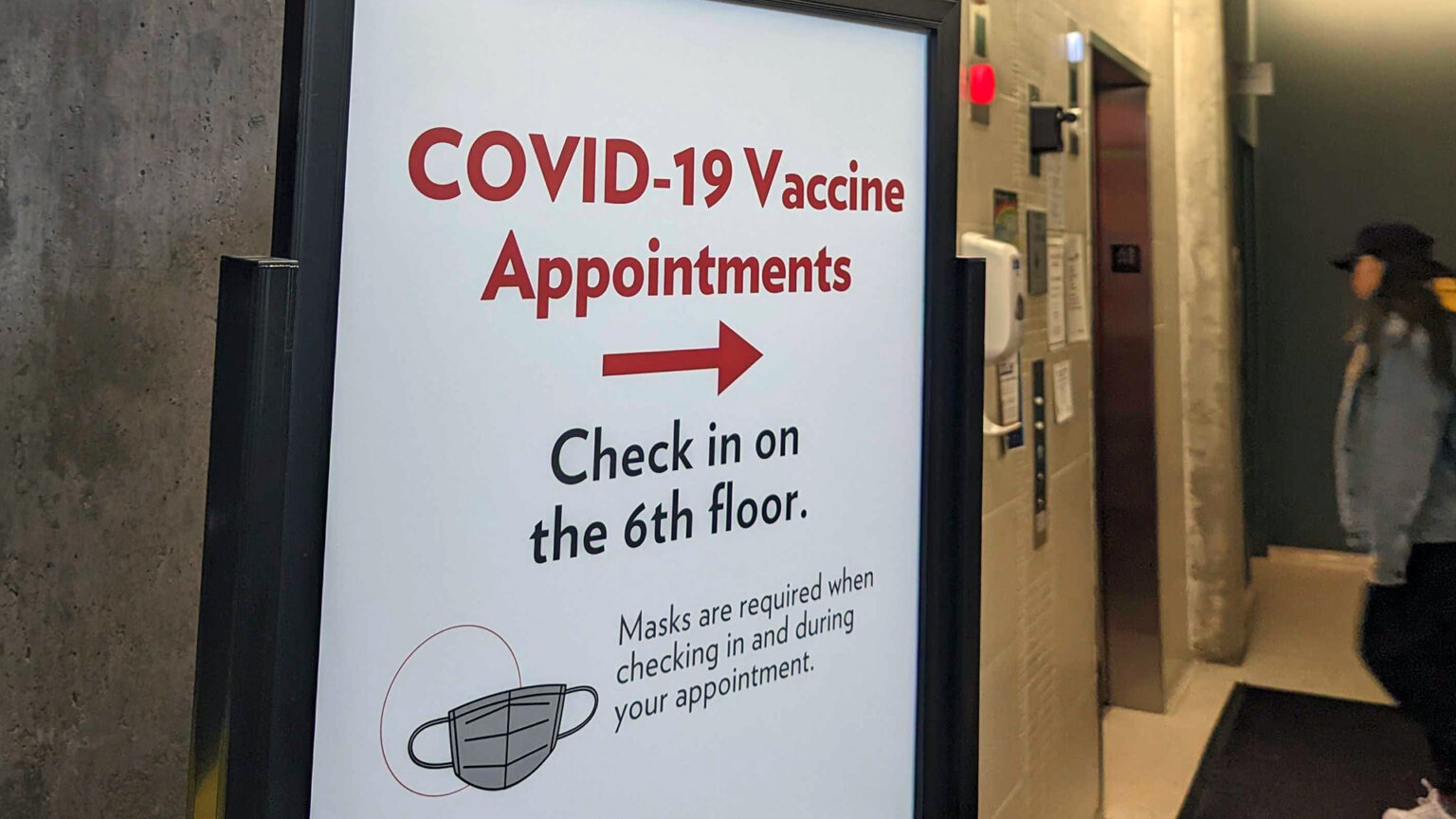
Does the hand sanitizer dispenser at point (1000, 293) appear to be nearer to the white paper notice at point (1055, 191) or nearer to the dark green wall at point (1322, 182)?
the white paper notice at point (1055, 191)

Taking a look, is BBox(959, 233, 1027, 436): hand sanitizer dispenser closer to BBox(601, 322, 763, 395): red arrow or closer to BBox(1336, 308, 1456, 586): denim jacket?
BBox(601, 322, 763, 395): red arrow

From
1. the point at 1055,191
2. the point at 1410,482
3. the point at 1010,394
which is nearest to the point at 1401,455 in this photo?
the point at 1410,482

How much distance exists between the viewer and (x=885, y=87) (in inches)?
34.7

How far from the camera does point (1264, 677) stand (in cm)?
403

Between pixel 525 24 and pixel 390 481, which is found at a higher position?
pixel 525 24

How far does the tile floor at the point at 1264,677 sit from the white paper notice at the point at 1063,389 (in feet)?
4.20

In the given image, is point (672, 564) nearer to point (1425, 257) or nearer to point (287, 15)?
point (287, 15)

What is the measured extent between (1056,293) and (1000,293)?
2.37 ft

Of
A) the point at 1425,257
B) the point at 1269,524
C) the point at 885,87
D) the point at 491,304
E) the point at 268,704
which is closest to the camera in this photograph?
the point at 268,704

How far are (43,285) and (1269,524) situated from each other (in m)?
5.25

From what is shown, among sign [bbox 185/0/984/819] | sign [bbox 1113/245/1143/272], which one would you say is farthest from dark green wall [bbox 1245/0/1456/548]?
sign [bbox 185/0/984/819]

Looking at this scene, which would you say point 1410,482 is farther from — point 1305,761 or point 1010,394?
point 1010,394

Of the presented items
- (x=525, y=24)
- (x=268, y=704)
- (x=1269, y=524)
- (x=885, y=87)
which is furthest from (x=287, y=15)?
(x=1269, y=524)

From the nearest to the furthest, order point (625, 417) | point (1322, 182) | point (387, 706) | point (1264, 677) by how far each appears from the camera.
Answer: point (387, 706), point (625, 417), point (1264, 677), point (1322, 182)
